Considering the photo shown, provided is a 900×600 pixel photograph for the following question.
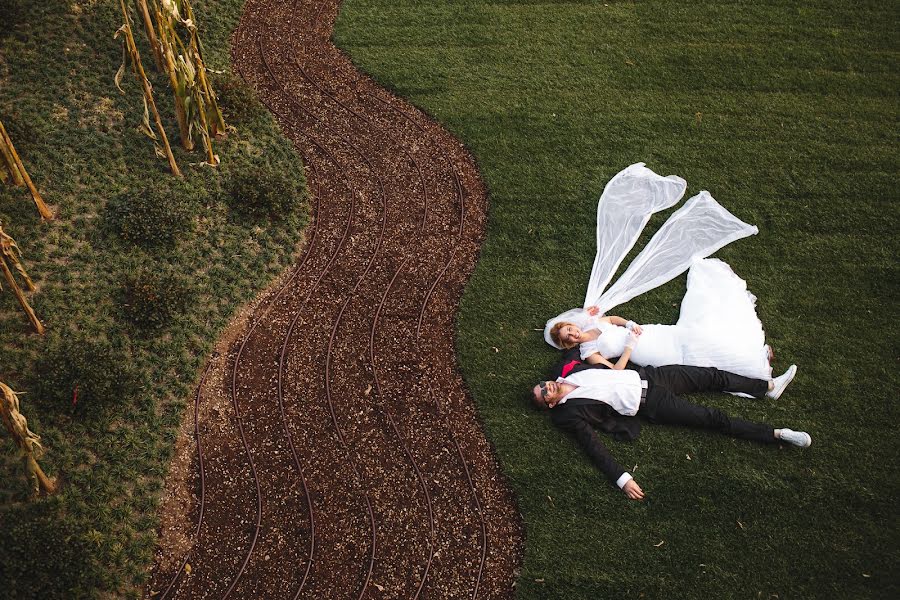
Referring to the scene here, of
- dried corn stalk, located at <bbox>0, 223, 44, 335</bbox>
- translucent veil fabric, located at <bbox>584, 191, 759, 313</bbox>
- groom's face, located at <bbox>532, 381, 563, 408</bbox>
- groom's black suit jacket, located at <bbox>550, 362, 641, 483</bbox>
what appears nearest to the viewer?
dried corn stalk, located at <bbox>0, 223, 44, 335</bbox>

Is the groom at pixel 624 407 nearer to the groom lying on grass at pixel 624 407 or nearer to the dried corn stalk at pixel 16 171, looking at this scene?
the groom lying on grass at pixel 624 407

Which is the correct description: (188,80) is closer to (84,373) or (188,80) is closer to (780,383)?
(84,373)

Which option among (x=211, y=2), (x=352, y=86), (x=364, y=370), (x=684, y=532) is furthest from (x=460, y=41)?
(x=684, y=532)

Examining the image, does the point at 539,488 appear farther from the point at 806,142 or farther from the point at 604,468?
the point at 806,142

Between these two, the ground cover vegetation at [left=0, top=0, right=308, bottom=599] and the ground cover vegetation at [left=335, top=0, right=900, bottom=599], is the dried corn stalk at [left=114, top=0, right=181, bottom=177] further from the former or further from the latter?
the ground cover vegetation at [left=335, top=0, right=900, bottom=599]

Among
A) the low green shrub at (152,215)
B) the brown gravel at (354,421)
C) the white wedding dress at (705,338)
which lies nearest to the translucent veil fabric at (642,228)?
the white wedding dress at (705,338)

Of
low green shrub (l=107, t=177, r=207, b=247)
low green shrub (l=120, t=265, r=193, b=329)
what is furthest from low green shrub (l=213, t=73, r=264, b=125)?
low green shrub (l=120, t=265, r=193, b=329)

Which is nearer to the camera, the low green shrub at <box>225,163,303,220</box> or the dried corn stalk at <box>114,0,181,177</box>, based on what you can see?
the dried corn stalk at <box>114,0,181,177</box>
